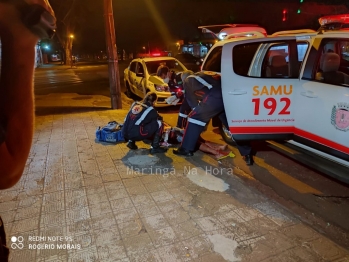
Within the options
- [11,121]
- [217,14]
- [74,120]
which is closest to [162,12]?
[217,14]

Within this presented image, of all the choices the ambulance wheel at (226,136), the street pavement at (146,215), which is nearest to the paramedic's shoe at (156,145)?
the street pavement at (146,215)

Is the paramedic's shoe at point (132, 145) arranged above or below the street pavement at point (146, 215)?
above

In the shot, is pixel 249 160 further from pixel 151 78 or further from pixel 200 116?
pixel 151 78

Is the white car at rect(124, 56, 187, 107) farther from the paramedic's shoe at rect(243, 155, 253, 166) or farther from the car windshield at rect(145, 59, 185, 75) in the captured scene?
the paramedic's shoe at rect(243, 155, 253, 166)

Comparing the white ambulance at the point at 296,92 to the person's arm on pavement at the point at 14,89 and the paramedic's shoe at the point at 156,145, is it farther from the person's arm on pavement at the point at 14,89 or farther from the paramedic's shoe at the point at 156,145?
the person's arm on pavement at the point at 14,89

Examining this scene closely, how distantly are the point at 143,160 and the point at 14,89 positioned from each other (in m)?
3.98

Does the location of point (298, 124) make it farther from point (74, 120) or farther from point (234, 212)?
point (74, 120)

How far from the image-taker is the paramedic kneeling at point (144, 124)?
498 cm

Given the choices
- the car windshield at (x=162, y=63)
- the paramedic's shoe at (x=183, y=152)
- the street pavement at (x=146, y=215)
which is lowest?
the street pavement at (x=146, y=215)

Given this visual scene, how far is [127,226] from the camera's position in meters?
3.10

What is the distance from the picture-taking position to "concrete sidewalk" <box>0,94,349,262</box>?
107 inches

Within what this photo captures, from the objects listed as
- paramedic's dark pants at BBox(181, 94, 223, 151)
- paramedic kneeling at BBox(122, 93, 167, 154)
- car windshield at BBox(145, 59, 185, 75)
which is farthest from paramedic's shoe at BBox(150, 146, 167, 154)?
car windshield at BBox(145, 59, 185, 75)

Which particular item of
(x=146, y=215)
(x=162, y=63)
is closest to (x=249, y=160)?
(x=146, y=215)

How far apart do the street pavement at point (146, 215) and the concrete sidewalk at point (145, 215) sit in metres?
0.01
